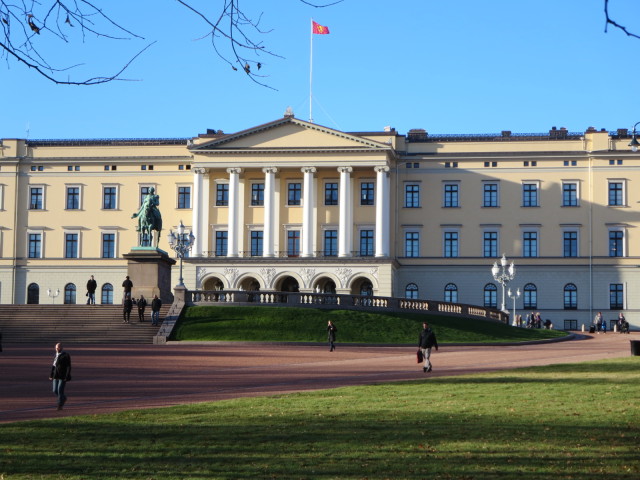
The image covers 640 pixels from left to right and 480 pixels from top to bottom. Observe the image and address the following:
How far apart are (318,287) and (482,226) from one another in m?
15.1

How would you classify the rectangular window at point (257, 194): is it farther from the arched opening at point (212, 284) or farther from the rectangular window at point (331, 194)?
the arched opening at point (212, 284)

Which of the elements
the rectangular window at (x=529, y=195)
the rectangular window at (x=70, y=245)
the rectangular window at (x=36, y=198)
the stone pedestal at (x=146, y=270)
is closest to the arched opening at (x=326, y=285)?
the rectangular window at (x=529, y=195)

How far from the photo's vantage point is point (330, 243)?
92.7 meters

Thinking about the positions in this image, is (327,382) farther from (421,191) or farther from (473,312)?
(421,191)

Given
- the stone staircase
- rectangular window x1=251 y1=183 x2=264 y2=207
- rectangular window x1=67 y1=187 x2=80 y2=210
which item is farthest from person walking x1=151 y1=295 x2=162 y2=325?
rectangular window x1=67 y1=187 x2=80 y2=210

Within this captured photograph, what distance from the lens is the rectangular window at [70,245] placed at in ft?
315

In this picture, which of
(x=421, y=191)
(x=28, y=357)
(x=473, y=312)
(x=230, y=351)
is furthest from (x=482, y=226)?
(x=28, y=357)

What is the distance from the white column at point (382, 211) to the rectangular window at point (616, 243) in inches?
738

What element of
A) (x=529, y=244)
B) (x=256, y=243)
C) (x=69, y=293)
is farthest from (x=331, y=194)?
(x=69, y=293)

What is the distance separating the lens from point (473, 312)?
7188 centimetres

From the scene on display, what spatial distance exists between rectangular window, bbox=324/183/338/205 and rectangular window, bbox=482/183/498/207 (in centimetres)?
1268

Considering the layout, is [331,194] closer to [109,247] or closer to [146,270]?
[109,247]

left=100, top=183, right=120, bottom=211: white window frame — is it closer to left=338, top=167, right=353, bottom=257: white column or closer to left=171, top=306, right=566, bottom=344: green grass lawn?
left=338, top=167, right=353, bottom=257: white column

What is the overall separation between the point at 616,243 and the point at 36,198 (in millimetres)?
50696
